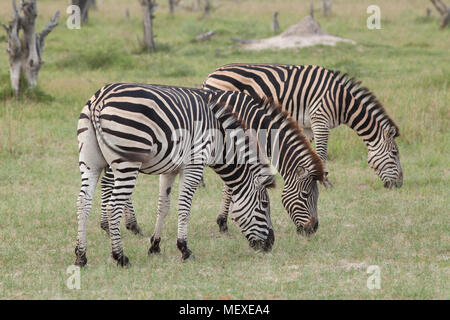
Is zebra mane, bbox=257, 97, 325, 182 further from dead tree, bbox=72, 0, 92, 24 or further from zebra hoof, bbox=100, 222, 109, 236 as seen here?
dead tree, bbox=72, 0, 92, 24

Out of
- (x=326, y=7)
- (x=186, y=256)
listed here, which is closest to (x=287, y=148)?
(x=186, y=256)

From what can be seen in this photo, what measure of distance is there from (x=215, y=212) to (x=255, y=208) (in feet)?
6.05

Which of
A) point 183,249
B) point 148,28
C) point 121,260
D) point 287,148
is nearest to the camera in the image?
point 121,260

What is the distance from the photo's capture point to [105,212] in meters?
7.46

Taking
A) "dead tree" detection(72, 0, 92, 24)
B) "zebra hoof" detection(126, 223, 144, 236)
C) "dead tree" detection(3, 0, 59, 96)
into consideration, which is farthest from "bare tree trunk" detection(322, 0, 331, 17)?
"zebra hoof" detection(126, 223, 144, 236)

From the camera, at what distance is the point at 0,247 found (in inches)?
269

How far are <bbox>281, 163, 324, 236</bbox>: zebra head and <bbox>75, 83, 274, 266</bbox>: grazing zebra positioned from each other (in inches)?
16.9

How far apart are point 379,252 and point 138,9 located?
95.8 feet

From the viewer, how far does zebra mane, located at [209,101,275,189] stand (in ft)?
21.2

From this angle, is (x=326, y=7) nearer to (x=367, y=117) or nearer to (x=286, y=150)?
(x=367, y=117)

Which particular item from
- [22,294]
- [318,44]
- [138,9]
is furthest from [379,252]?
[138,9]

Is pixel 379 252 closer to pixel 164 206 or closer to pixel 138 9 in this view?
pixel 164 206

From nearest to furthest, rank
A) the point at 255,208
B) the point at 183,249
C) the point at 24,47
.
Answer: the point at 183,249
the point at 255,208
the point at 24,47

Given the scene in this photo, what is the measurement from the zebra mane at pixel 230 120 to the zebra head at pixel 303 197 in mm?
404
